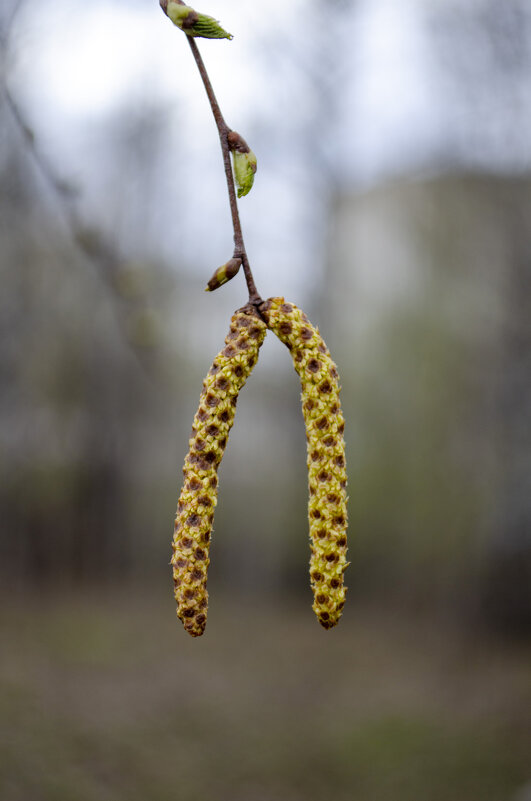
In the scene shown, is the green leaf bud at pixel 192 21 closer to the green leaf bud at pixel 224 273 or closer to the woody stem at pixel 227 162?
the woody stem at pixel 227 162

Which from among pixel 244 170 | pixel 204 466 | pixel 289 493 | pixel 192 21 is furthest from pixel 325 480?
pixel 289 493

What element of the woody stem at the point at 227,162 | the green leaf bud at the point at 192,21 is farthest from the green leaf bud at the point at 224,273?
the green leaf bud at the point at 192,21

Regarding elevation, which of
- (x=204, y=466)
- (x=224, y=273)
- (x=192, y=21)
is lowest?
(x=204, y=466)

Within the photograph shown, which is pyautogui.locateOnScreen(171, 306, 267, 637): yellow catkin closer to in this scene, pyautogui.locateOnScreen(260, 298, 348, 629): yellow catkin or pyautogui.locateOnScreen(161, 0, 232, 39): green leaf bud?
pyautogui.locateOnScreen(260, 298, 348, 629): yellow catkin

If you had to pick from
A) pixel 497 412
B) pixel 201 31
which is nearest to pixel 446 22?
pixel 497 412

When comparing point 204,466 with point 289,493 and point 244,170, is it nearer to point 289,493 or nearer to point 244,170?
point 244,170

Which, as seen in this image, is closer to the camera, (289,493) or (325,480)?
(325,480)

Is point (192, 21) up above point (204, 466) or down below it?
above
